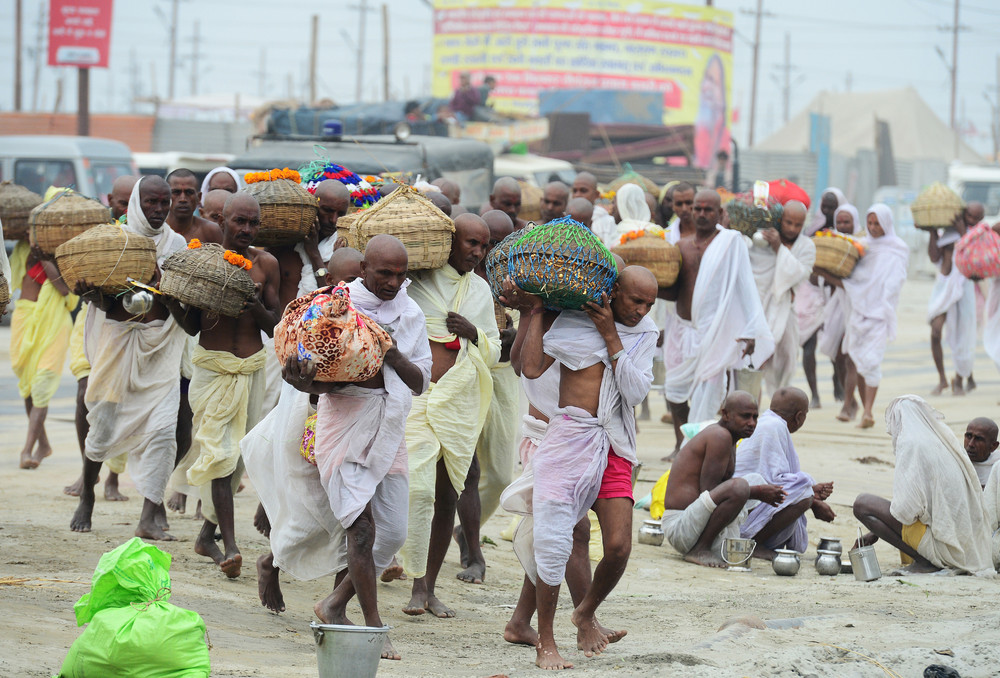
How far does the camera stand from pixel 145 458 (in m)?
6.99

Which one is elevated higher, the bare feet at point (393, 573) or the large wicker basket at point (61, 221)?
the large wicker basket at point (61, 221)

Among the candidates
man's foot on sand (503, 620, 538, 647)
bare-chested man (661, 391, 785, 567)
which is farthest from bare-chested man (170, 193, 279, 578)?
bare-chested man (661, 391, 785, 567)

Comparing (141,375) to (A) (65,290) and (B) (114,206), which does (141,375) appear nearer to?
(B) (114,206)

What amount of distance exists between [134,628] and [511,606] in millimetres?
2396

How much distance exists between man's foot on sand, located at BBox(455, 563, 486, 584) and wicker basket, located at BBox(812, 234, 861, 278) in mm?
7009

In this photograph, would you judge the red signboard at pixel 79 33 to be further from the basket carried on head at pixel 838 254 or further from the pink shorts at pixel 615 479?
the pink shorts at pixel 615 479

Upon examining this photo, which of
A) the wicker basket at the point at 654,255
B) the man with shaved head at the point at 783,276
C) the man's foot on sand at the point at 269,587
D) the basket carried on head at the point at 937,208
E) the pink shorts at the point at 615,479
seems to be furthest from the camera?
the basket carried on head at the point at 937,208

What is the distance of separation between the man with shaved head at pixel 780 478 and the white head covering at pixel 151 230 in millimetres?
3630

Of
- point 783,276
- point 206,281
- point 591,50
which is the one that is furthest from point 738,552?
point 591,50

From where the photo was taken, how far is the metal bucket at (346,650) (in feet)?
14.1

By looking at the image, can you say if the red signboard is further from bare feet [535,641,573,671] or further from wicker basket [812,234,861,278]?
bare feet [535,641,573,671]

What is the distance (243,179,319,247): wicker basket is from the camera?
691cm

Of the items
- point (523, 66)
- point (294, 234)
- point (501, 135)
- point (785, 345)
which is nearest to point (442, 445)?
point (294, 234)

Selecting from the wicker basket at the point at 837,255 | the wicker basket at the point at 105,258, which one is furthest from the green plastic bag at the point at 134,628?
the wicker basket at the point at 837,255
